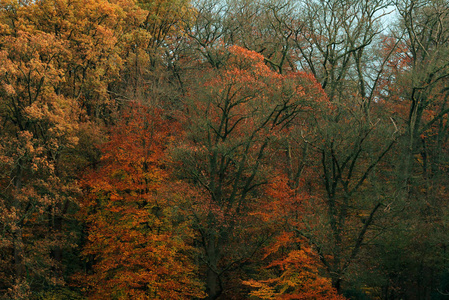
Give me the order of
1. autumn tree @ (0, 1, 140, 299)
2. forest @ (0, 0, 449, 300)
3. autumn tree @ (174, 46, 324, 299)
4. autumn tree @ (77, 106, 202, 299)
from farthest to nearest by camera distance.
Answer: autumn tree @ (174, 46, 324, 299) → autumn tree @ (77, 106, 202, 299) → autumn tree @ (0, 1, 140, 299) → forest @ (0, 0, 449, 300)

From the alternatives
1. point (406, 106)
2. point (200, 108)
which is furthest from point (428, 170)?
point (200, 108)

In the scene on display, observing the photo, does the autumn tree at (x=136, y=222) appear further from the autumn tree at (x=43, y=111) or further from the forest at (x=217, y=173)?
the autumn tree at (x=43, y=111)

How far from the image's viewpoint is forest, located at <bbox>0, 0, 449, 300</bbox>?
67.8 feet

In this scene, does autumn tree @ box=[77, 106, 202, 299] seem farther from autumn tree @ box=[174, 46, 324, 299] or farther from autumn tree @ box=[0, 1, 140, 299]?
autumn tree @ box=[0, 1, 140, 299]

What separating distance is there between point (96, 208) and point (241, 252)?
8.06 m

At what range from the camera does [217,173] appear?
24484mm

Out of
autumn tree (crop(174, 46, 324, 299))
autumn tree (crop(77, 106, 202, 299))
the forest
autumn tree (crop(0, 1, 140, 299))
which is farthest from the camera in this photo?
autumn tree (crop(174, 46, 324, 299))

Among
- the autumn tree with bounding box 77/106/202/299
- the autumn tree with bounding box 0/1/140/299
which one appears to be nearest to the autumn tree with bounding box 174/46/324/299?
the autumn tree with bounding box 77/106/202/299

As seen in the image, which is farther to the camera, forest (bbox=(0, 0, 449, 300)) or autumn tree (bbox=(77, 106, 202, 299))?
autumn tree (bbox=(77, 106, 202, 299))

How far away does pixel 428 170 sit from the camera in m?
26.2

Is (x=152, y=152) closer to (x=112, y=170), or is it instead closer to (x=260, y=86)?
(x=112, y=170)

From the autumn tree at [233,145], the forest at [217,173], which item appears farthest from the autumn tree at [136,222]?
the autumn tree at [233,145]

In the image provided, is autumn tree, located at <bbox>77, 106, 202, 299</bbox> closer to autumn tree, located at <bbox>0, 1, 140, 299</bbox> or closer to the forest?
the forest

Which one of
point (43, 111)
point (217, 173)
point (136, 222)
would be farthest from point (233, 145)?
point (43, 111)
